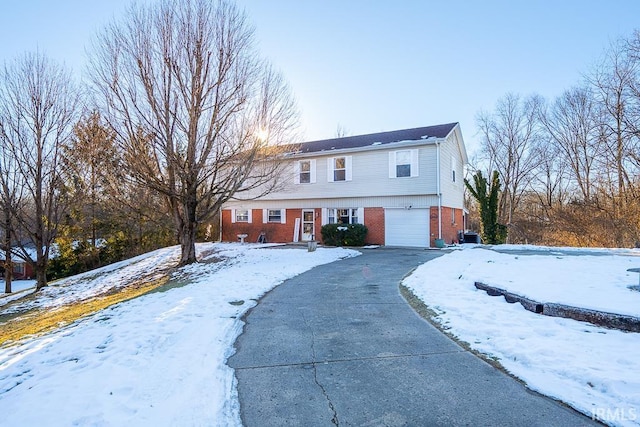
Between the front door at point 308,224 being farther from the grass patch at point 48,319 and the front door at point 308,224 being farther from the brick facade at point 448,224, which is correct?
the grass patch at point 48,319

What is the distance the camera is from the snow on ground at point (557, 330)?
304cm

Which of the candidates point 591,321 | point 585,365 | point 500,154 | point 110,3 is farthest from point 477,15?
point 500,154

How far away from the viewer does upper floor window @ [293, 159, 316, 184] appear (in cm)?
1986

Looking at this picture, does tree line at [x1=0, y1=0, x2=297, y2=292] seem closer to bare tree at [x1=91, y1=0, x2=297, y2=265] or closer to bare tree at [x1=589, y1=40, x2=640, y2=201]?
bare tree at [x1=91, y1=0, x2=297, y2=265]

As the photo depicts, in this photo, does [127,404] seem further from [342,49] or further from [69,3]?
[342,49]

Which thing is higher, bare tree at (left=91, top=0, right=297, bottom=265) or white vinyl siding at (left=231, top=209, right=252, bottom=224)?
bare tree at (left=91, top=0, right=297, bottom=265)

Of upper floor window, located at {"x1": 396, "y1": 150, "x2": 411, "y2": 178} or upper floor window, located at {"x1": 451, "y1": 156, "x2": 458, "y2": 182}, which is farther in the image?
upper floor window, located at {"x1": 451, "y1": 156, "x2": 458, "y2": 182}

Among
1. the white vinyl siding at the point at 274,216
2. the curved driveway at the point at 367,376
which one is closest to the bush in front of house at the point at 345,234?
the white vinyl siding at the point at 274,216

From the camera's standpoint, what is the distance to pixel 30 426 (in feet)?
8.78

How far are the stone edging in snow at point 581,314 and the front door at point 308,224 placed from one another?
47.6ft

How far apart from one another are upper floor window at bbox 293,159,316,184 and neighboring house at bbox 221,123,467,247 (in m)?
0.06

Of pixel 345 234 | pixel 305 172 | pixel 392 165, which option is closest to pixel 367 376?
pixel 345 234

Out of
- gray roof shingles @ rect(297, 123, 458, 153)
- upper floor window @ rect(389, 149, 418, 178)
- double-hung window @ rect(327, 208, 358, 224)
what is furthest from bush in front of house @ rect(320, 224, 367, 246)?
gray roof shingles @ rect(297, 123, 458, 153)

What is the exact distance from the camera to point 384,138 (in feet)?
64.0
